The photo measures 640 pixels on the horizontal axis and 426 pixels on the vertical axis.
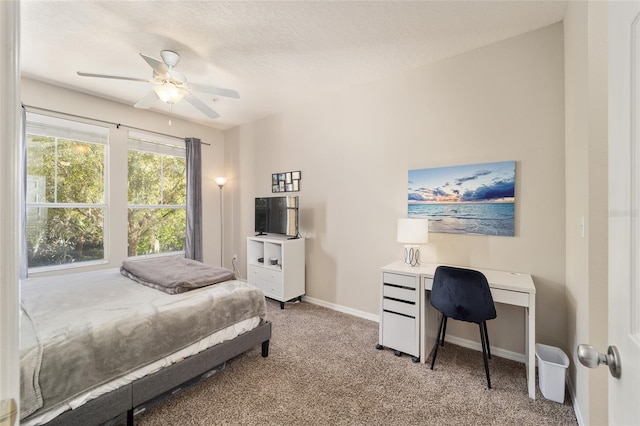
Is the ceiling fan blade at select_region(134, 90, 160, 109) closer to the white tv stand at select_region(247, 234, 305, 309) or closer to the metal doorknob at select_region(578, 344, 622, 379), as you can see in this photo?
the white tv stand at select_region(247, 234, 305, 309)

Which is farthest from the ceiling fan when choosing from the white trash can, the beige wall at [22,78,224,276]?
the white trash can

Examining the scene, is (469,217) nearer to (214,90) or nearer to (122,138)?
(214,90)

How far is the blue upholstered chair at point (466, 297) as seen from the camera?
202 cm

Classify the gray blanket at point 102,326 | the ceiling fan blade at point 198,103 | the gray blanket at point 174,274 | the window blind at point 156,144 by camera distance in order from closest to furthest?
the gray blanket at point 102,326, the gray blanket at point 174,274, the ceiling fan blade at point 198,103, the window blind at point 156,144

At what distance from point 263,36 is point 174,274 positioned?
7.16 feet

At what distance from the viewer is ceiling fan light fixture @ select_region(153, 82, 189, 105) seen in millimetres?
2439

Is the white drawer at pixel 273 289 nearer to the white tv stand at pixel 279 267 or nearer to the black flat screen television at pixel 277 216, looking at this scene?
the white tv stand at pixel 279 267

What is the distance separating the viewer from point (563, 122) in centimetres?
217

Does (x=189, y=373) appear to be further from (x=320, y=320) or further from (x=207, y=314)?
(x=320, y=320)

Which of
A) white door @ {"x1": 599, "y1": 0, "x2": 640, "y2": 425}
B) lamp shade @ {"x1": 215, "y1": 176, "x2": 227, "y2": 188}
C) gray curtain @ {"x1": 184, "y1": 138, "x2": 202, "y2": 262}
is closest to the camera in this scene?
white door @ {"x1": 599, "y1": 0, "x2": 640, "y2": 425}

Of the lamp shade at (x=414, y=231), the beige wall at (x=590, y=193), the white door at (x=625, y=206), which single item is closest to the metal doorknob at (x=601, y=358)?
the white door at (x=625, y=206)

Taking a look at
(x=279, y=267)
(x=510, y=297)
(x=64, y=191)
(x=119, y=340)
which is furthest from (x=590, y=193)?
(x=64, y=191)

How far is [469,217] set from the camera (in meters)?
2.57

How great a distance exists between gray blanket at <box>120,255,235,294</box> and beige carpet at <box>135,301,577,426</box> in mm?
710
